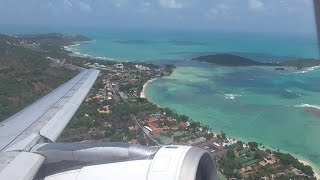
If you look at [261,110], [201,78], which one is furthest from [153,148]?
[201,78]

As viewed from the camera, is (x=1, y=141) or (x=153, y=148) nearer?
(x=153, y=148)

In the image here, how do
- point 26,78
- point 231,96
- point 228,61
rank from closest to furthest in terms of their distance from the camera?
point 26,78
point 231,96
point 228,61

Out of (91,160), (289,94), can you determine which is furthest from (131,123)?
(91,160)

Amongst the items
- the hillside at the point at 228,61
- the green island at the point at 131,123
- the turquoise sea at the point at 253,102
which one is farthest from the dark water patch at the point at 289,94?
the hillside at the point at 228,61

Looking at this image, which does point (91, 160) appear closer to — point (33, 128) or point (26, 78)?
point (33, 128)

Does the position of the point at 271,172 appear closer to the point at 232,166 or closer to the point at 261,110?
the point at 232,166

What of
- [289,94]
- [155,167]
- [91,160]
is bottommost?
[289,94]
